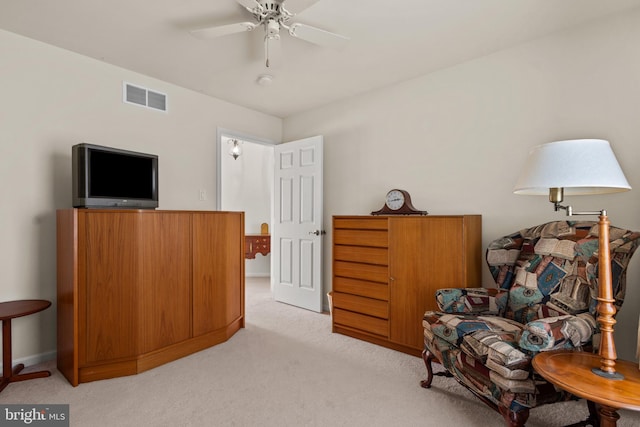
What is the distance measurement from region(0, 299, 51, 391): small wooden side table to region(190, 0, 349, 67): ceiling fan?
83.9 inches

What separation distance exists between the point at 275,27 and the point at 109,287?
2130 mm

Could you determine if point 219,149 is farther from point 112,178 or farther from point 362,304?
point 362,304

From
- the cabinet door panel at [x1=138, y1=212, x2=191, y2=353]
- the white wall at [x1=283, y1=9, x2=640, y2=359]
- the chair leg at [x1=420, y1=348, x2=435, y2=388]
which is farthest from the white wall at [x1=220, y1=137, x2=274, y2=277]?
the chair leg at [x1=420, y1=348, x2=435, y2=388]

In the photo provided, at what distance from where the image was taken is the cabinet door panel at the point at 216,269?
2758 mm

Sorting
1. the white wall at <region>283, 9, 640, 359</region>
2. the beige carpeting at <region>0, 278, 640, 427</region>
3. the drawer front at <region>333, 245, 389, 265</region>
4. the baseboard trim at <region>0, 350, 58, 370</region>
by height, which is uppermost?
the white wall at <region>283, 9, 640, 359</region>

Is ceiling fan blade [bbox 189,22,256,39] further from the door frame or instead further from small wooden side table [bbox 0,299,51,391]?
small wooden side table [bbox 0,299,51,391]

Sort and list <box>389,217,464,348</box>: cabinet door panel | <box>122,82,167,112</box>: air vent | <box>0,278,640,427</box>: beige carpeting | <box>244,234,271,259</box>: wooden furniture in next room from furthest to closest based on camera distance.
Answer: <box>244,234,271,259</box>: wooden furniture in next room → <box>122,82,167,112</box>: air vent → <box>389,217,464,348</box>: cabinet door panel → <box>0,278,640,427</box>: beige carpeting

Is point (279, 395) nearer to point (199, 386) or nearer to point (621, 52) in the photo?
point (199, 386)

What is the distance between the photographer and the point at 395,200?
309cm

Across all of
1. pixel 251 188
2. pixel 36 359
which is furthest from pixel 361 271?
pixel 251 188

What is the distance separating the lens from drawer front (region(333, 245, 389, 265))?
2.88m

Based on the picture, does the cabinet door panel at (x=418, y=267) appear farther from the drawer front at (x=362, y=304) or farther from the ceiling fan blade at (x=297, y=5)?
the ceiling fan blade at (x=297, y=5)

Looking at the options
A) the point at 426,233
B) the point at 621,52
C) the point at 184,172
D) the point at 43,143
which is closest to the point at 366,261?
the point at 426,233

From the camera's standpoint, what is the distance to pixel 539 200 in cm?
245
